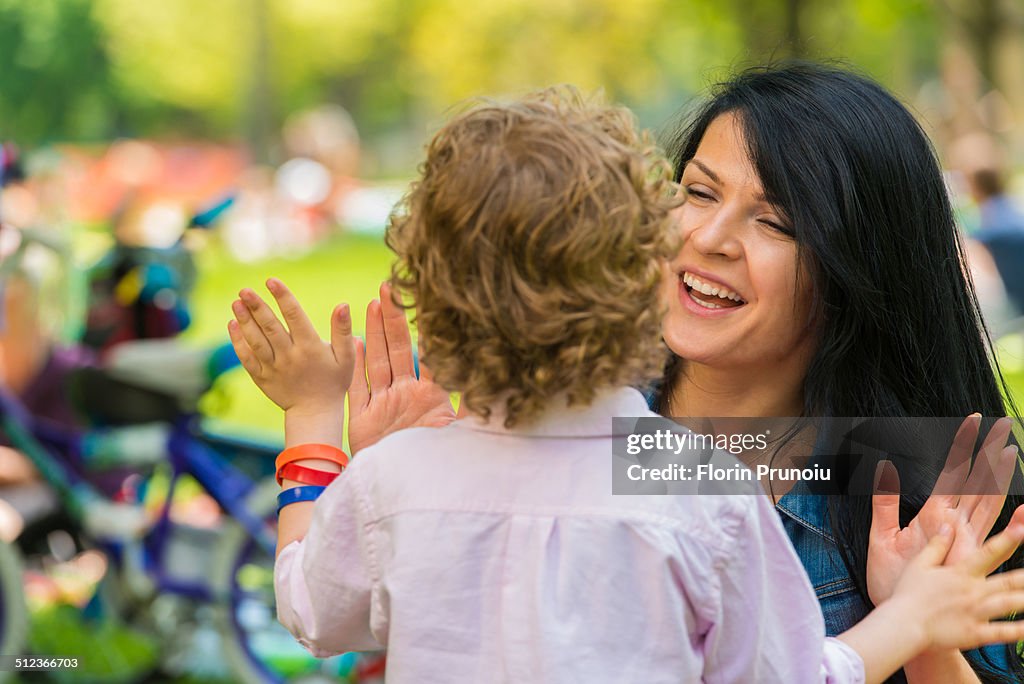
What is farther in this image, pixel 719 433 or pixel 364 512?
pixel 719 433

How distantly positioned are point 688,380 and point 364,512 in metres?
0.84

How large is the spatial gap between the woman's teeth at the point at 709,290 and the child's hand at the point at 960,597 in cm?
48

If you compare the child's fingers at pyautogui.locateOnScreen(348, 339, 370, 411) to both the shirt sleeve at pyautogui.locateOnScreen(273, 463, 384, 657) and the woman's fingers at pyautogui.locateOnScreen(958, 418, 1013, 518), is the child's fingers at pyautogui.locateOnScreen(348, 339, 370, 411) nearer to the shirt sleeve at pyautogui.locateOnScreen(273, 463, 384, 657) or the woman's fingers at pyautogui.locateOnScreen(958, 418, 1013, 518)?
the shirt sleeve at pyautogui.locateOnScreen(273, 463, 384, 657)

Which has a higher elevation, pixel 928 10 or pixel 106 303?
pixel 928 10

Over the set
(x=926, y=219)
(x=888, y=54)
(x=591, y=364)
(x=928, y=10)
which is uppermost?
(x=888, y=54)

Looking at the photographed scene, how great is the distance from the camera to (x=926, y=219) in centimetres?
171

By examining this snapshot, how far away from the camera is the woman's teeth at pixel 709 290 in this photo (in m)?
1.73

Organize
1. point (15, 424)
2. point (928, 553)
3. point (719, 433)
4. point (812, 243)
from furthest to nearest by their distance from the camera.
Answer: point (15, 424)
point (719, 433)
point (812, 243)
point (928, 553)

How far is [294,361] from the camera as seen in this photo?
143 centimetres

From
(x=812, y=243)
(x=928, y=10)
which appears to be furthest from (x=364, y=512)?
(x=928, y=10)

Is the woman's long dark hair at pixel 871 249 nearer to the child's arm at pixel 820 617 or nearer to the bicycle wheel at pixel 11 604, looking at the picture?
the child's arm at pixel 820 617

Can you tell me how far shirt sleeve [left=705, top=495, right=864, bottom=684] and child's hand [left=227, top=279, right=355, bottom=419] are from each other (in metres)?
0.53

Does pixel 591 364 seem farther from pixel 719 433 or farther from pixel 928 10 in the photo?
pixel 928 10

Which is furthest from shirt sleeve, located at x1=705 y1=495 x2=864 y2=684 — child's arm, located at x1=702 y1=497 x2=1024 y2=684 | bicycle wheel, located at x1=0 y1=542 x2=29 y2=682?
bicycle wheel, located at x1=0 y1=542 x2=29 y2=682
